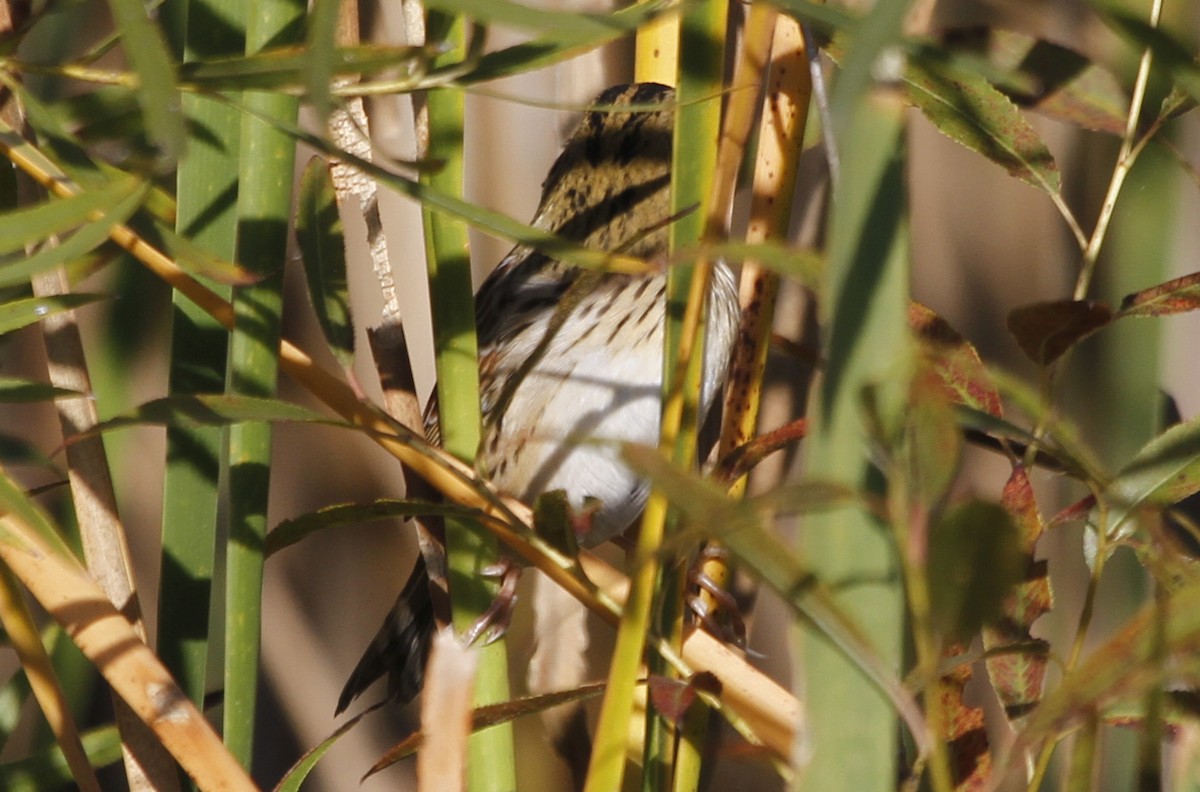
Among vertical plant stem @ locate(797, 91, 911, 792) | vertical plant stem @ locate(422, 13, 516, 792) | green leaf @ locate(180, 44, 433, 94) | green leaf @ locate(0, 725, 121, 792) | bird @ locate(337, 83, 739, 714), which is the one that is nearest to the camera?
vertical plant stem @ locate(797, 91, 911, 792)

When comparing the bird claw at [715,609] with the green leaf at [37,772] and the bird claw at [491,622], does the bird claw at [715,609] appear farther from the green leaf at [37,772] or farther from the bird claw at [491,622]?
the green leaf at [37,772]

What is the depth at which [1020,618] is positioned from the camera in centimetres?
40

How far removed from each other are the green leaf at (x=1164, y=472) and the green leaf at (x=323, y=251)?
28 cm

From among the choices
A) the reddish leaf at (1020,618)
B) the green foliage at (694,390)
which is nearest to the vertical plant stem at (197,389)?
the green foliage at (694,390)

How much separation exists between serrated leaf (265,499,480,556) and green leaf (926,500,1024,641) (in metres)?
0.21

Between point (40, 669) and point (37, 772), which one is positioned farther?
point (37, 772)

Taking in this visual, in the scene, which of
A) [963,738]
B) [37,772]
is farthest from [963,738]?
[37,772]

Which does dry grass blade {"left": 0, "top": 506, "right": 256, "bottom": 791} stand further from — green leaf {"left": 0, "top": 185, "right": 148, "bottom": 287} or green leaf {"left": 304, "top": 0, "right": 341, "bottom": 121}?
green leaf {"left": 304, "top": 0, "right": 341, "bottom": 121}

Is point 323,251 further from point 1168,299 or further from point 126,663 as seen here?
point 1168,299

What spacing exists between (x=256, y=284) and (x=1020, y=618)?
0.96ft

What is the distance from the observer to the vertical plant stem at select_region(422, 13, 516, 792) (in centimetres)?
Result: 44

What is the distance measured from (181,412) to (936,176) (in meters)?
0.66

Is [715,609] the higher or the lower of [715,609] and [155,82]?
the lower

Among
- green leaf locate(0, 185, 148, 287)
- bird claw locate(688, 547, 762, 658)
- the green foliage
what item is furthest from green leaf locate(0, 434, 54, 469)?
bird claw locate(688, 547, 762, 658)
